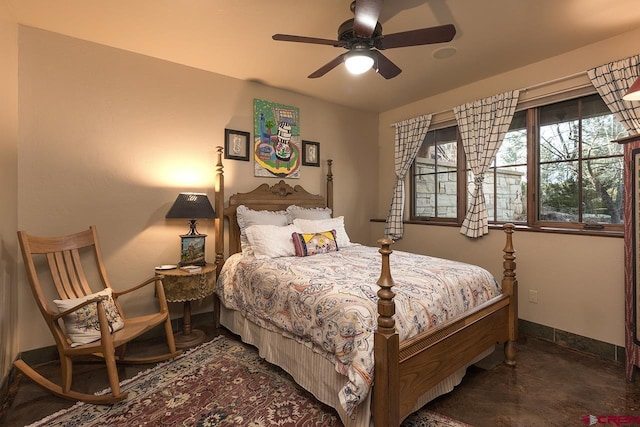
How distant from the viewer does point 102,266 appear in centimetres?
249

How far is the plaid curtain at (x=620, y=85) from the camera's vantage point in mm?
2355

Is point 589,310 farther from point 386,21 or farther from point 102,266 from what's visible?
point 102,266

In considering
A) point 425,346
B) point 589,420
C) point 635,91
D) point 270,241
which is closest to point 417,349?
point 425,346

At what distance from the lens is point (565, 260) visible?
8.94ft

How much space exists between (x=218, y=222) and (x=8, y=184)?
1528mm

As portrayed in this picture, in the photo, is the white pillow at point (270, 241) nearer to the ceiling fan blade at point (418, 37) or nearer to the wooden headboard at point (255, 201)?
the wooden headboard at point (255, 201)

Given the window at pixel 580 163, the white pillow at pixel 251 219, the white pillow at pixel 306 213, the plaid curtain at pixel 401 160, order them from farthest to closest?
the plaid curtain at pixel 401 160 → the white pillow at pixel 306 213 → the white pillow at pixel 251 219 → the window at pixel 580 163

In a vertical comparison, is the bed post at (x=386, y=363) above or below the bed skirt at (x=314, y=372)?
above

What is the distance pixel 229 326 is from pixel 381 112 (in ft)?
11.6

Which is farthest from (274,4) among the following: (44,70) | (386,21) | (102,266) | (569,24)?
(102,266)

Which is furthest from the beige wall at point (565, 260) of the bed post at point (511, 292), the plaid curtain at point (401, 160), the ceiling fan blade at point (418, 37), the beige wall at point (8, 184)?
the beige wall at point (8, 184)

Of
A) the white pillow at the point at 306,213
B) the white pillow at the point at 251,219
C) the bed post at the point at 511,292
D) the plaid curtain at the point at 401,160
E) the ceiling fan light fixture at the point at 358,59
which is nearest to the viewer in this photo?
the ceiling fan light fixture at the point at 358,59

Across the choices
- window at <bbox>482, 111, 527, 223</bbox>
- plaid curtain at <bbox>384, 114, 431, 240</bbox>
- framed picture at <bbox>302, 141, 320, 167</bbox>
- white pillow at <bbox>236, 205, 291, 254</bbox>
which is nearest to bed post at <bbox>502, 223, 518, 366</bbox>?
window at <bbox>482, 111, 527, 223</bbox>

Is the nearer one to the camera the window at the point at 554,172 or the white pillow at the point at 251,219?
the window at the point at 554,172
